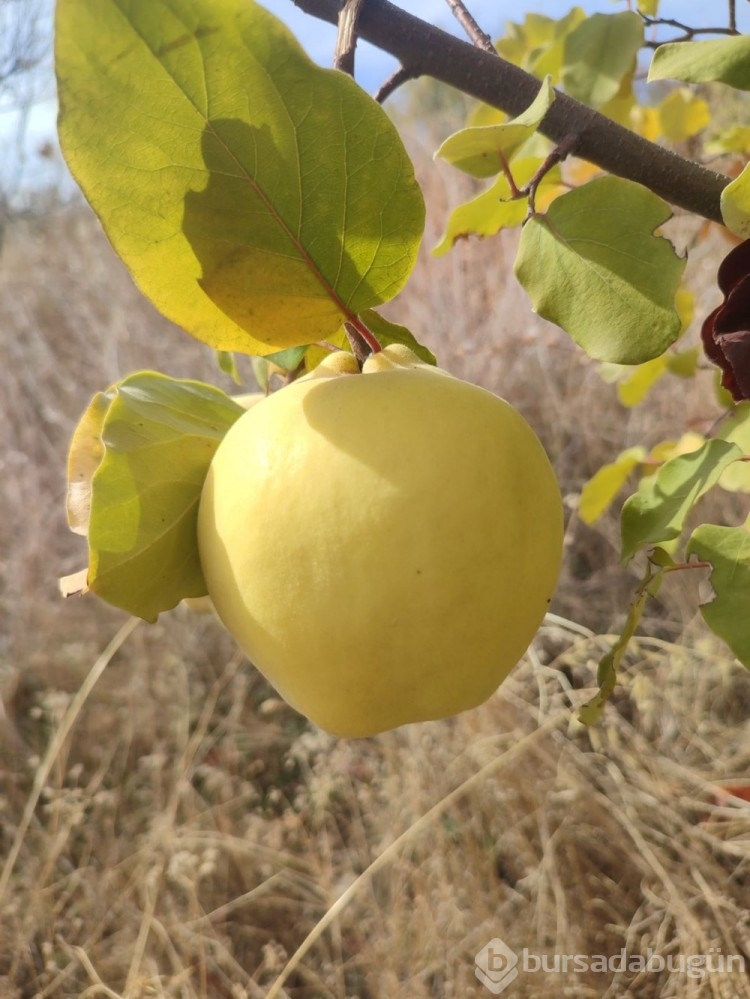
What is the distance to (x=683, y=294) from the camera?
0.74m

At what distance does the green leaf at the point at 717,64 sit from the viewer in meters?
0.37

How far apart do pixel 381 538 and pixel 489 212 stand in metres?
0.30

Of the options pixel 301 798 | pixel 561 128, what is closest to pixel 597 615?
pixel 301 798

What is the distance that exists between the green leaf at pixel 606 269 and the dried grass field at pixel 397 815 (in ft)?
2.24

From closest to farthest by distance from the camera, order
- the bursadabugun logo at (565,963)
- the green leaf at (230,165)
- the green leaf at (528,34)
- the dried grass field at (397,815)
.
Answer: the green leaf at (230,165), the green leaf at (528,34), the bursadabugun logo at (565,963), the dried grass field at (397,815)

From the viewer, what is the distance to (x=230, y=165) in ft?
0.96

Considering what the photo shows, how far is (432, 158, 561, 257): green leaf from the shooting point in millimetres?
489

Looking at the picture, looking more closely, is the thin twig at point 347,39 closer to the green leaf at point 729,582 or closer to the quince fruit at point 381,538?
the quince fruit at point 381,538

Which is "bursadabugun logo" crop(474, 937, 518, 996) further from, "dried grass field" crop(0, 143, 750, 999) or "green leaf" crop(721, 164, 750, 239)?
"green leaf" crop(721, 164, 750, 239)

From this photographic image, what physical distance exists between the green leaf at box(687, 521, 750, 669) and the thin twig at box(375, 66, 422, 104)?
9.3 inches

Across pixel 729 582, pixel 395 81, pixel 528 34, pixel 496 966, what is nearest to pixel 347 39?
pixel 395 81

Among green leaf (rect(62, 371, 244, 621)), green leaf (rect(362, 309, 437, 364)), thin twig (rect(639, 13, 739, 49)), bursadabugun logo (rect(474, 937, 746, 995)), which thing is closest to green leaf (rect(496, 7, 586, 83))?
thin twig (rect(639, 13, 739, 49))

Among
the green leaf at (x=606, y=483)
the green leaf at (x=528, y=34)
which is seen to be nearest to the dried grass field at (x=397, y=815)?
the green leaf at (x=606, y=483)

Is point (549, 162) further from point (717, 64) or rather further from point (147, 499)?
point (147, 499)
